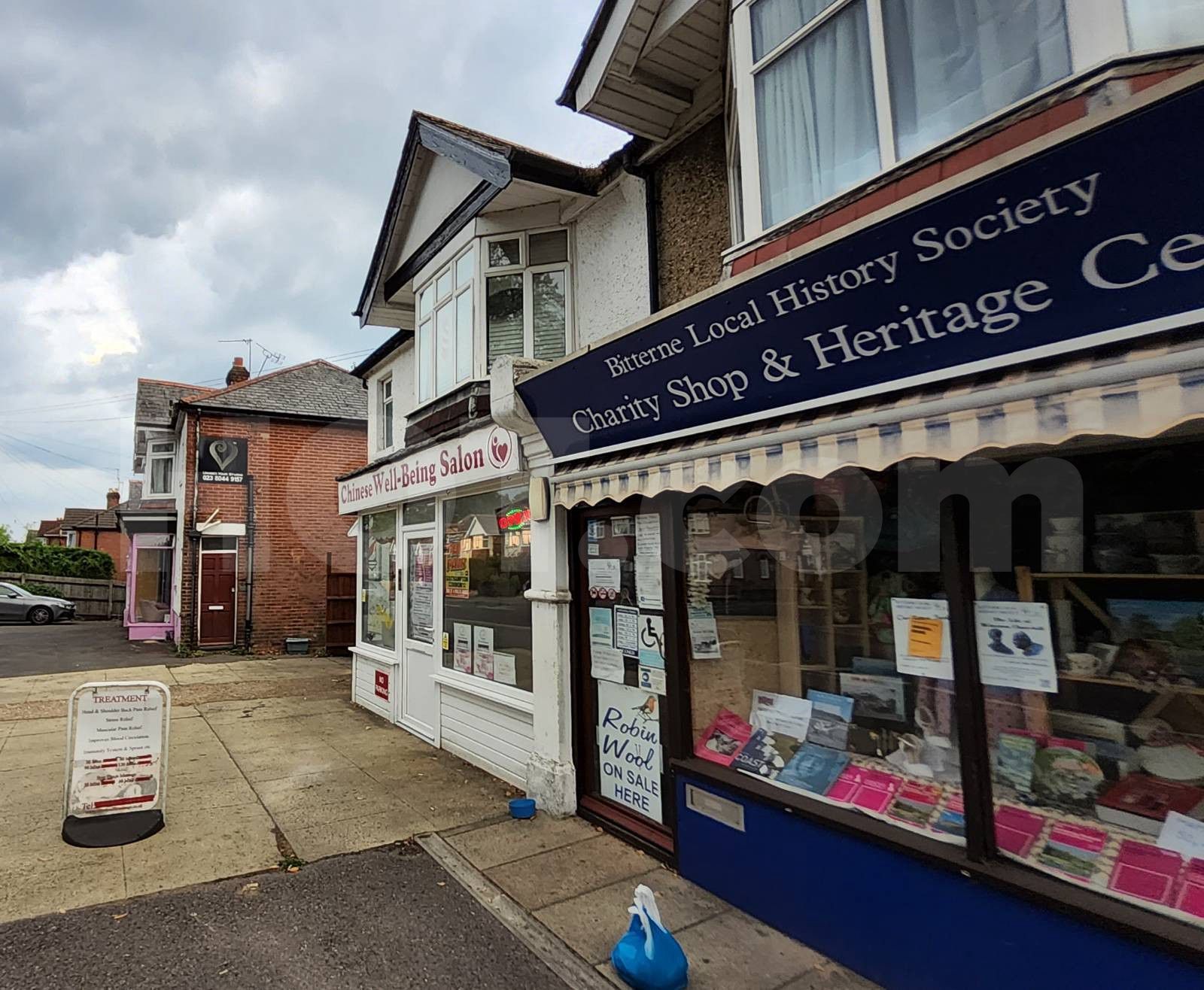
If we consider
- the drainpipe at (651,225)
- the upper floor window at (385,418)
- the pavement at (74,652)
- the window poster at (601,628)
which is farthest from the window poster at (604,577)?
the pavement at (74,652)

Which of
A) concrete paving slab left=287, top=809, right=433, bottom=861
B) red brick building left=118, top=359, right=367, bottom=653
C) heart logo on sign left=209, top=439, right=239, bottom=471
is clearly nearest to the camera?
concrete paving slab left=287, top=809, right=433, bottom=861

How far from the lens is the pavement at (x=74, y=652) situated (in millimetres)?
13047

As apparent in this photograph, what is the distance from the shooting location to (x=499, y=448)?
5.90 m

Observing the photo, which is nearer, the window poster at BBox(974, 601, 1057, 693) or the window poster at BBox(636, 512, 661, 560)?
the window poster at BBox(974, 601, 1057, 693)

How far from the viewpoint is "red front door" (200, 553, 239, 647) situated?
15.4 metres

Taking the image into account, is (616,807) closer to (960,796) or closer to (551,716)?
(551,716)

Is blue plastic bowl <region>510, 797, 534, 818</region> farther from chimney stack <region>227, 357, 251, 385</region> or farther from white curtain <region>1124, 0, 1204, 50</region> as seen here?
chimney stack <region>227, 357, 251, 385</region>

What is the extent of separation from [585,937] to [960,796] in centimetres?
202

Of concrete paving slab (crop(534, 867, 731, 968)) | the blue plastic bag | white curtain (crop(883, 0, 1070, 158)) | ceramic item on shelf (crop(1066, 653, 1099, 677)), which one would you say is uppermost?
white curtain (crop(883, 0, 1070, 158))

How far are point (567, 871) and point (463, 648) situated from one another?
3.09 meters

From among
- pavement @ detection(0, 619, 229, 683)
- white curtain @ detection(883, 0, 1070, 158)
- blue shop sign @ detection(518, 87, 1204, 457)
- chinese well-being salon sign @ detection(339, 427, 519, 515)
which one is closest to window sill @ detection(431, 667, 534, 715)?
chinese well-being salon sign @ detection(339, 427, 519, 515)

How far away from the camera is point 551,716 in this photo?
5.38m

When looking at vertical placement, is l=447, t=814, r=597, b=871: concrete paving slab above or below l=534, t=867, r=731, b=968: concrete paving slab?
above

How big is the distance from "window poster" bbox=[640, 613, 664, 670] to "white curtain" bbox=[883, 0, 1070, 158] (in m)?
3.13
